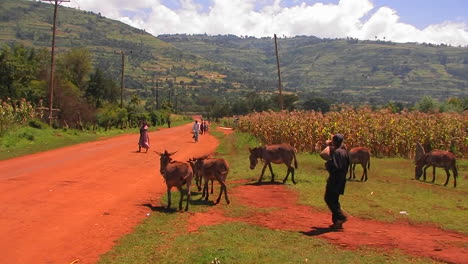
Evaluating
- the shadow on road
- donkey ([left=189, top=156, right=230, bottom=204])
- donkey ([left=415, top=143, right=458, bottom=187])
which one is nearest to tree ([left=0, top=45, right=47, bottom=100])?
donkey ([left=189, top=156, right=230, bottom=204])

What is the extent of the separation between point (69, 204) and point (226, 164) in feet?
14.2

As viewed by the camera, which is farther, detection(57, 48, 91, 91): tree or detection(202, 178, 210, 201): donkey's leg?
detection(57, 48, 91, 91): tree

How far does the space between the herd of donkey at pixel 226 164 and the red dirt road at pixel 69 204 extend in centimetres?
112

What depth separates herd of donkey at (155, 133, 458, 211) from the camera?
11.8m

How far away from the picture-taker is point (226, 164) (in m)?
13.0

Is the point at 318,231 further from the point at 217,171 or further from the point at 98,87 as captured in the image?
the point at 98,87

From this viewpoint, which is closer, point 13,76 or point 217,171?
point 217,171

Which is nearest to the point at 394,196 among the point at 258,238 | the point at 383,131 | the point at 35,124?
the point at 258,238

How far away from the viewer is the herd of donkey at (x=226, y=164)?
11.8 m

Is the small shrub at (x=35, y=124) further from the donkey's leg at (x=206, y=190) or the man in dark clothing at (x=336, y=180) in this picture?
the man in dark clothing at (x=336, y=180)

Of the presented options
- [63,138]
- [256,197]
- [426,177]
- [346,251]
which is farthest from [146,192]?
[63,138]

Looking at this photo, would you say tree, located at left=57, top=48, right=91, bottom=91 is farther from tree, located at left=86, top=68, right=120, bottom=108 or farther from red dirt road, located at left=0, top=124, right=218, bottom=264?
red dirt road, located at left=0, top=124, right=218, bottom=264

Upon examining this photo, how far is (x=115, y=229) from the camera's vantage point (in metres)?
9.69

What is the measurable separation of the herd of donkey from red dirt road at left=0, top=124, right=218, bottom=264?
44.0 inches
